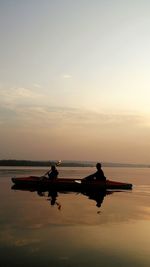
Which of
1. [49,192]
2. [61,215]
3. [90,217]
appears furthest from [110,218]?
[49,192]

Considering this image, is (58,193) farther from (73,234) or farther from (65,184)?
(73,234)

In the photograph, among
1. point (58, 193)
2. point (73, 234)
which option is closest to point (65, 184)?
point (58, 193)

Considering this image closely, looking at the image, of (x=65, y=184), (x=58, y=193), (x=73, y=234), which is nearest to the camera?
(x=73, y=234)

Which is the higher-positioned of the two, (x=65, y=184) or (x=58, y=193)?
(x=65, y=184)

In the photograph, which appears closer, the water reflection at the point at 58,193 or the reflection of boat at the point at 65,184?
the water reflection at the point at 58,193

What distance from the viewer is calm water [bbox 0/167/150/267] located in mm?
9805

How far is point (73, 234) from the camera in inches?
499

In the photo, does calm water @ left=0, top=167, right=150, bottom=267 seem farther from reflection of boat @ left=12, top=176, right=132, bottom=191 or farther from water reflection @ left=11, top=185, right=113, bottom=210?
reflection of boat @ left=12, top=176, right=132, bottom=191

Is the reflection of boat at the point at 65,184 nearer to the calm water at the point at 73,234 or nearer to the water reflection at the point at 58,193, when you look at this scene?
the water reflection at the point at 58,193

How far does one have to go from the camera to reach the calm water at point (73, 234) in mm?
9805

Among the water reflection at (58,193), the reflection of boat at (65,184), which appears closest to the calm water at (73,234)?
the water reflection at (58,193)

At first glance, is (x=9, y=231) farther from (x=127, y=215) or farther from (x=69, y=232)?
(x=127, y=215)

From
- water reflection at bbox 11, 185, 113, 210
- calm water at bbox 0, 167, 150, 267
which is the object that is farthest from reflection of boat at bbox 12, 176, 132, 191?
calm water at bbox 0, 167, 150, 267

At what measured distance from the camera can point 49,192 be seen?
26.7 metres
